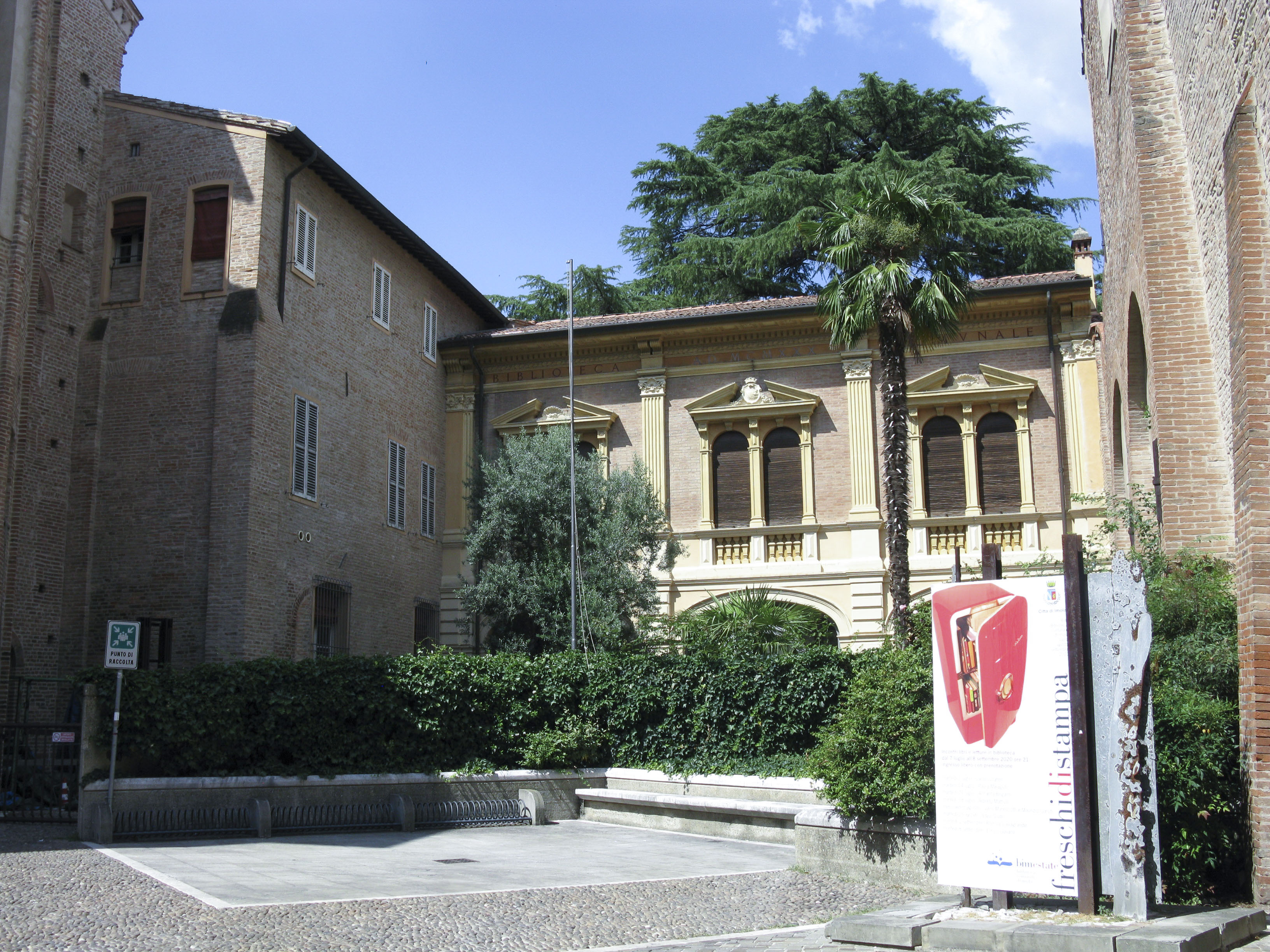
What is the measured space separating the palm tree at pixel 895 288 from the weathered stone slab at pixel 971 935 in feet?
26.8

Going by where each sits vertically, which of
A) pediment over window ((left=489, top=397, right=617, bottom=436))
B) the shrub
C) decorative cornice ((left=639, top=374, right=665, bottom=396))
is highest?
decorative cornice ((left=639, top=374, right=665, bottom=396))

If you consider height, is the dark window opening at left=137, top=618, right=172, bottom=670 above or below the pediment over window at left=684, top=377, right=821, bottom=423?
below

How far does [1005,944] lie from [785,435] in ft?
61.6

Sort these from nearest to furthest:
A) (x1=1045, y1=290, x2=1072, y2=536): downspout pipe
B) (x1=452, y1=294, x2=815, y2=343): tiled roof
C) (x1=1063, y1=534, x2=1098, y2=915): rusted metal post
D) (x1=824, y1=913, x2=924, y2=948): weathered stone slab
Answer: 1. (x1=824, y1=913, x2=924, y2=948): weathered stone slab
2. (x1=1063, y1=534, x2=1098, y2=915): rusted metal post
3. (x1=1045, y1=290, x2=1072, y2=536): downspout pipe
4. (x1=452, y1=294, x2=815, y2=343): tiled roof

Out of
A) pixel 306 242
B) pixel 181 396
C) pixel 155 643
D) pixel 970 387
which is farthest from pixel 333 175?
pixel 970 387

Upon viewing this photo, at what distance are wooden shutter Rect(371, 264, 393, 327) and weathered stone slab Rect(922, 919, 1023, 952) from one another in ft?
63.0

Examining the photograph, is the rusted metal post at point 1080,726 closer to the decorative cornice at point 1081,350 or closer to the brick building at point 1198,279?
the brick building at point 1198,279

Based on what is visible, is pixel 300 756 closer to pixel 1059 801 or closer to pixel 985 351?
pixel 1059 801

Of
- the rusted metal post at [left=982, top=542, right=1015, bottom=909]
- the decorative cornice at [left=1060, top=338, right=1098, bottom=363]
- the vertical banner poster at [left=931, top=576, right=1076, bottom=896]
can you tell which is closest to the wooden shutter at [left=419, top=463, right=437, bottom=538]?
the decorative cornice at [left=1060, top=338, right=1098, bottom=363]

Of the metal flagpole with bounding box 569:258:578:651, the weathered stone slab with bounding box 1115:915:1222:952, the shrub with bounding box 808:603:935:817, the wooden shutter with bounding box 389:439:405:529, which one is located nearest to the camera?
the weathered stone slab with bounding box 1115:915:1222:952

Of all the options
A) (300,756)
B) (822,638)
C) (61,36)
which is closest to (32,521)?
(300,756)

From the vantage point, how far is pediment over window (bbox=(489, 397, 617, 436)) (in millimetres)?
26672

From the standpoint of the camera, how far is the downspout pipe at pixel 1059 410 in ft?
78.1

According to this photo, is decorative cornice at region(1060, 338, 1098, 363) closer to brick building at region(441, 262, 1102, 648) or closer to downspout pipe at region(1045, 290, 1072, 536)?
brick building at region(441, 262, 1102, 648)
